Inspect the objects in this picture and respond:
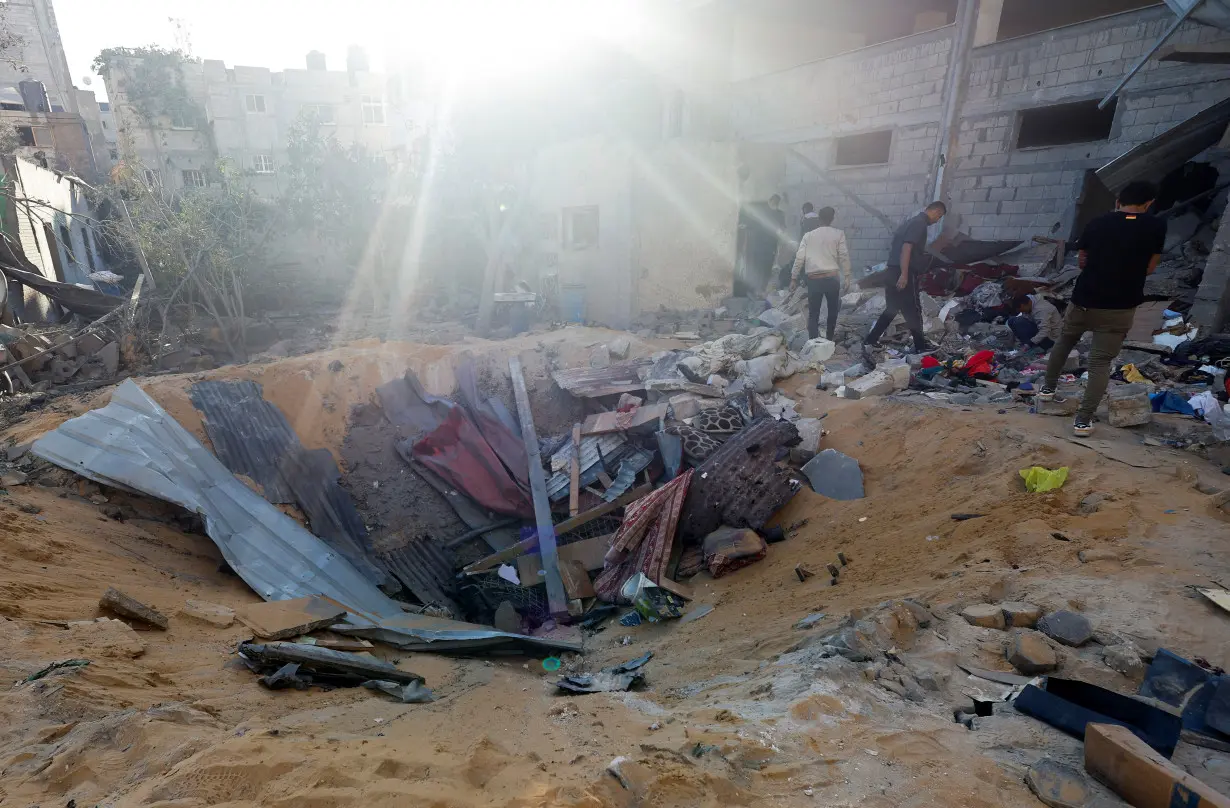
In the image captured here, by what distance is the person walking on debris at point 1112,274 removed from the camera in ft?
13.2

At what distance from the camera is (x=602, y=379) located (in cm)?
757

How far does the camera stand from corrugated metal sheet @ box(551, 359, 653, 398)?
7344 millimetres

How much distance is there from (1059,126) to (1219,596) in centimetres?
962

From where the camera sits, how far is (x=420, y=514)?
652cm

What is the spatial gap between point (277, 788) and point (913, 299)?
7256mm

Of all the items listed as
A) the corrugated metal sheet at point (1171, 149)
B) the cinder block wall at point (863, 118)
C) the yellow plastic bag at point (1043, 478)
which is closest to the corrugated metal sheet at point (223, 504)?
the yellow plastic bag at point (1043, 478)

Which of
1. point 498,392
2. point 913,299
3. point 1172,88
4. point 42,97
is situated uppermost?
point 42,97

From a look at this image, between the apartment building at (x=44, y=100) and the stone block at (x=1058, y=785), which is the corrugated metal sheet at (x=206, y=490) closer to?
the stone block at (x=1058, y=785)

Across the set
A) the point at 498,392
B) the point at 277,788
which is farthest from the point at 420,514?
the point at 277,788

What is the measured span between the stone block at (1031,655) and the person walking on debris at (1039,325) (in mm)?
5654

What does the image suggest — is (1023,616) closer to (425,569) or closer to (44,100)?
(425,569)

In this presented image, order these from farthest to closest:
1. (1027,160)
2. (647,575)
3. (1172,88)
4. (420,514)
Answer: (1027,160)
(1172,88)
(420,514)
(647,575)

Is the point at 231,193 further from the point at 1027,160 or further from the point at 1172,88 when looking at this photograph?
the point at 1172,88

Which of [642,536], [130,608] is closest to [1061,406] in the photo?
[642,536]
